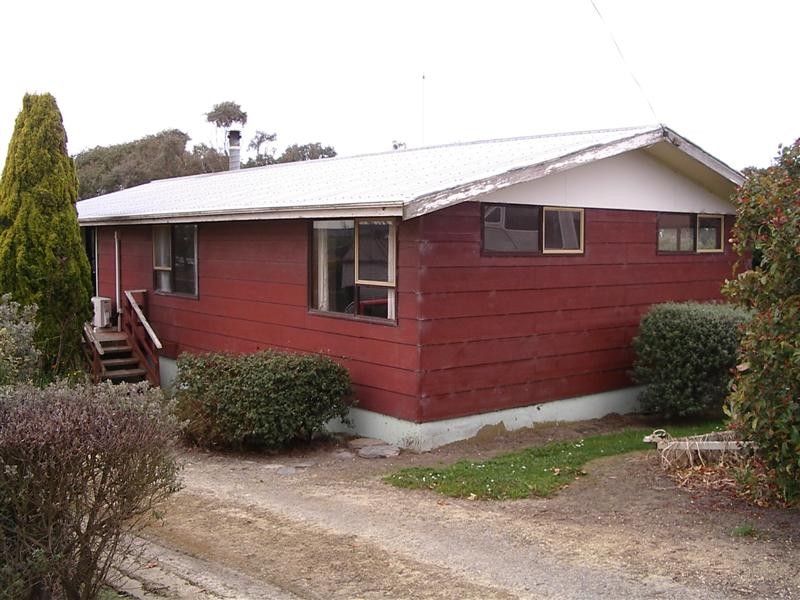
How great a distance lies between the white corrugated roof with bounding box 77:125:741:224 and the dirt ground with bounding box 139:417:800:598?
297 centimetres

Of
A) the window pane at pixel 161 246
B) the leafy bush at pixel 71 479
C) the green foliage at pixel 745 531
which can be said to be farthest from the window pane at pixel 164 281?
the green foliage at pixel 745 531

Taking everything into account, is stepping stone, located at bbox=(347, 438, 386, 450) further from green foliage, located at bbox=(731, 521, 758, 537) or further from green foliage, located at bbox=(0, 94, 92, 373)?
green foliage, located at bbox=(0, 94, 92, 373)

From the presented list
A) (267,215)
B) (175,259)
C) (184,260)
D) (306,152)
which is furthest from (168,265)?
(306,152)

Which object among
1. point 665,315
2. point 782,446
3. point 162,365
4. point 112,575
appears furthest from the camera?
point 162,365

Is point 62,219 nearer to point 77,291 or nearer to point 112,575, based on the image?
point 77,291

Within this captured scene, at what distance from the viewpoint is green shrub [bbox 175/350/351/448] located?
9.38 metres

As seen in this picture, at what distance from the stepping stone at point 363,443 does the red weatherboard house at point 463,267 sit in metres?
0.15

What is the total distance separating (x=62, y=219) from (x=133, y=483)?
9.68m

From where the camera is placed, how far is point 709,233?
1344 centimetres

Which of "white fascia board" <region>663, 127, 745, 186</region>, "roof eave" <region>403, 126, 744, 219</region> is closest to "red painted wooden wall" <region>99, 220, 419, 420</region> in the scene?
"roof eave" <region>403, 126, 744, 219</region>

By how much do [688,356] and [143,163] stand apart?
37.4 m

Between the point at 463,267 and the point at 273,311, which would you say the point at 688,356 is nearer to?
the point at 463,267

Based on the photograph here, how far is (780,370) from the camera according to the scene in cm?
650

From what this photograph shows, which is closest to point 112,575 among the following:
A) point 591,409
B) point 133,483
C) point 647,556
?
point 133,483
